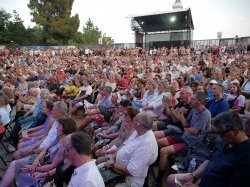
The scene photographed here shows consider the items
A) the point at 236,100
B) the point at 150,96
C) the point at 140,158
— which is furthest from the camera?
the point at 150,96

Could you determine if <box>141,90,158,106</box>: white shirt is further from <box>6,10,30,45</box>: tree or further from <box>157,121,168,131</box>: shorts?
<box>6,10,30,45</box>: tree

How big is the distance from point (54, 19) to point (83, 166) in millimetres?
47693

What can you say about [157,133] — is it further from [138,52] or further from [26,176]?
[138,52]

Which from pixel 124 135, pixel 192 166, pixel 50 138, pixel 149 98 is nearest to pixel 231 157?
pixel 192 166

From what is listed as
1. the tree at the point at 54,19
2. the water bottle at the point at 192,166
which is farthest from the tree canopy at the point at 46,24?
the water bottle at the point at 192,166

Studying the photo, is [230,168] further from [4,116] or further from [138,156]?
[4,116]

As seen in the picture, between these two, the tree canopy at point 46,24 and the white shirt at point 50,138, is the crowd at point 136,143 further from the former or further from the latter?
the tree canopy at point 46,24

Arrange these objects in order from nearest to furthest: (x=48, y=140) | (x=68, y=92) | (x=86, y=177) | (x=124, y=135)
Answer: (x=86, y=177), (x=48, y=140), (x=124, y=135), (x=68, y=92)

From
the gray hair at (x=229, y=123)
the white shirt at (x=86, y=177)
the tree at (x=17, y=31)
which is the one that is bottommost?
the white shirt at (x=86, y=177)

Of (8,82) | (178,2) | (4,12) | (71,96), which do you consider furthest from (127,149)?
(4,12)

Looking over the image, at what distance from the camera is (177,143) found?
4.27 metres

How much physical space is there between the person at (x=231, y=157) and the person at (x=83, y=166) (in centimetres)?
111

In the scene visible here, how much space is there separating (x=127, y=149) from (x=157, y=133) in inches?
50.9

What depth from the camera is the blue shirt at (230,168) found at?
2213 mm
